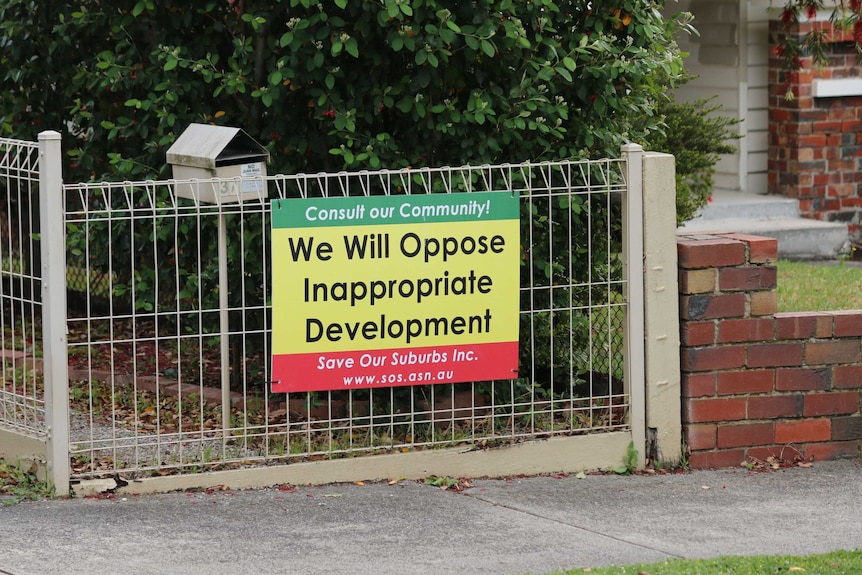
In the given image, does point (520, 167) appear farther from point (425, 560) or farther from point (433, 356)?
point (425, 560)

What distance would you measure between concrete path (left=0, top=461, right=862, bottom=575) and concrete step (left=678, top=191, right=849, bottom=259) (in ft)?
23.6

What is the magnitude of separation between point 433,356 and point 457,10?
1754 mm

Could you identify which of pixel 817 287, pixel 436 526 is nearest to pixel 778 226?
pixel 817 287

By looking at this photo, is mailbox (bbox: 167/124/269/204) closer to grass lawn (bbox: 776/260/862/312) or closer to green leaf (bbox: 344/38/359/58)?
green leaf (bbox: 344/38/359/58)

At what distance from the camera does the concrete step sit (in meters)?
14.0

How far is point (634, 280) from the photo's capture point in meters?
6.96

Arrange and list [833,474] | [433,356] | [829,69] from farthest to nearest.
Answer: [829,69]
[833,474]
[433,356]

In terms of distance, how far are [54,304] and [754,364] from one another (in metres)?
3.43

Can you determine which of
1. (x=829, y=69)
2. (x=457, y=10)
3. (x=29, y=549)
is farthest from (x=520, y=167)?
(x=829, y=69)

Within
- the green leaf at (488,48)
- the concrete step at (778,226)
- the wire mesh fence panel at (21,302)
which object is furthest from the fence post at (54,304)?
the concrete step at (778,226)

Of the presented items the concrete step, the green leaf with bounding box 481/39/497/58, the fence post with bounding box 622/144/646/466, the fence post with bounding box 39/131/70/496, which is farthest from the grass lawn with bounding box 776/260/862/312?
the fence post with bounding box 39/131/70/496

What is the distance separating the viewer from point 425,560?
5.52m

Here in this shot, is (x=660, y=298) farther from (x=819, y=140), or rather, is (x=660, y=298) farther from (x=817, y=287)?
(x=819, y=140)

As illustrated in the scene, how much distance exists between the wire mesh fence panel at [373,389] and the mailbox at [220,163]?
0.21 ft
